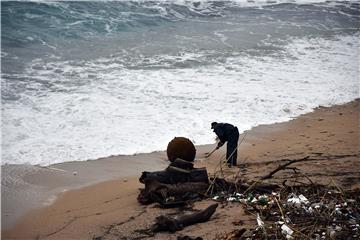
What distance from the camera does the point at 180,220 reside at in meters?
4.55

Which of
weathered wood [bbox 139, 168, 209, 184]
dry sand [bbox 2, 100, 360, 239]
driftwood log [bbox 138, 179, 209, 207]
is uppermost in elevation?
weathered wood [bbox 139, 168, 209, 184]

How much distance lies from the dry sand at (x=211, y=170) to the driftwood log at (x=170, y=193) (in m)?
0.11

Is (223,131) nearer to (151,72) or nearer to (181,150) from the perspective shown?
(181,150)

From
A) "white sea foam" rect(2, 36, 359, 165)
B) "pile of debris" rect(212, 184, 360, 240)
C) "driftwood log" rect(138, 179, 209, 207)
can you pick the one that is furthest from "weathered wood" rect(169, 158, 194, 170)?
"white sea foam" rect(2, 36, 359, 165)

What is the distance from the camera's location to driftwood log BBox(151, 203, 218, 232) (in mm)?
4465

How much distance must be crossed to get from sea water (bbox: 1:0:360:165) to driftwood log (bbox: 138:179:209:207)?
2123mm

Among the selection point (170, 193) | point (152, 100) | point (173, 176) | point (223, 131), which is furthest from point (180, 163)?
point (152, 100)

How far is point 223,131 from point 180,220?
104 inches

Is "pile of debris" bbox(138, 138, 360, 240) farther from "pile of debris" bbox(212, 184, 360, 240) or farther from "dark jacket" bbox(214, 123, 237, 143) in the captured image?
"dark jacket" bbox(214, 123, 237, 143)

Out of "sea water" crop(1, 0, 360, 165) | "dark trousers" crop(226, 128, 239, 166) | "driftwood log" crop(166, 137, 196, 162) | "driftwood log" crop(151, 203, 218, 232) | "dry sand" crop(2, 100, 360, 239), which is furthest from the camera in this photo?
"sea water" crop(1, 0, 360, 165)

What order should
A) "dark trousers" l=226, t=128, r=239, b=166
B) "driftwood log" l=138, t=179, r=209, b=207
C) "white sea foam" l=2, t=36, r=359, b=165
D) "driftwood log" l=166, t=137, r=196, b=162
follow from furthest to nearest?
"white sea foam" l=2, t=36, r=359, b=165 → "dark trousers" l=226, t=128, r=239, b=166 → "driftwood log" l=166, t=137, r=196, b=162 → "driftwood log" l=138, t=179, r=209, b=207

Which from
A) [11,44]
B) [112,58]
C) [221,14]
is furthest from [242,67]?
[221,14]

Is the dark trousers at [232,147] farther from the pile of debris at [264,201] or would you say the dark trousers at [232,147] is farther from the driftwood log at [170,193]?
the driftwood log at [170,193]

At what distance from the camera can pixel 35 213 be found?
212 inches
